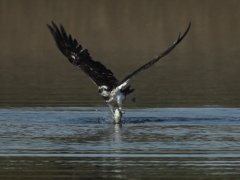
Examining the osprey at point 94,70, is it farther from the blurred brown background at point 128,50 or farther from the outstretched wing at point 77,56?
the blurred brown background at point 128,50

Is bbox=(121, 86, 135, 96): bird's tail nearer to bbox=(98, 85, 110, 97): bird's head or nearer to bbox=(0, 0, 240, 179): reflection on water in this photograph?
bbox=(98, 85, 110, 97): bird's head

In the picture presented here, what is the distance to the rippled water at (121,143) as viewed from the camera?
679 inches

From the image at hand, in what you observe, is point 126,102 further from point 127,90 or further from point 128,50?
point 128,50

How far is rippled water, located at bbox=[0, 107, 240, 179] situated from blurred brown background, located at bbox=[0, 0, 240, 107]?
86.9 inches

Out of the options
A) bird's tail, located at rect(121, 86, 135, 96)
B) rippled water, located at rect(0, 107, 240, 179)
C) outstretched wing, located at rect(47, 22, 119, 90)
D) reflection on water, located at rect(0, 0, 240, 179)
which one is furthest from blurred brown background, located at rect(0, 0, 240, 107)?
bird's tail, located at rect(121, 86, 135, 96)

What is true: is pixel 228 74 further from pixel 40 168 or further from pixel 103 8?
pixel 103 8

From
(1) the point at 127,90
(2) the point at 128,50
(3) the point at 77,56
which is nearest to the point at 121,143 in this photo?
(1) the point at 127,90

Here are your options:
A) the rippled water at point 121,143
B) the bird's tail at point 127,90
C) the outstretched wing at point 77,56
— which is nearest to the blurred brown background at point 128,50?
the outstretched wing at point 77,56

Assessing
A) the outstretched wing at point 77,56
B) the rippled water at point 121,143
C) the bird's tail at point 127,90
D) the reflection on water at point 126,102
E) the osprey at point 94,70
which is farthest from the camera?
the outstretched wing at point 77,56

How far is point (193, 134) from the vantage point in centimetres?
2141

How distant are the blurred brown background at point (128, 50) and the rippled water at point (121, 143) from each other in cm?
221

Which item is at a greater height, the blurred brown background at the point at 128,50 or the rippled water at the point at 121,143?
the blurred brown background at the point at 128,50

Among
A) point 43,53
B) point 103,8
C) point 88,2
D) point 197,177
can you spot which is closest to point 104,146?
point 197,177

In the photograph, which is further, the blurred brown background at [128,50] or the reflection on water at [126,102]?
the blurred brown background at [128,50]
